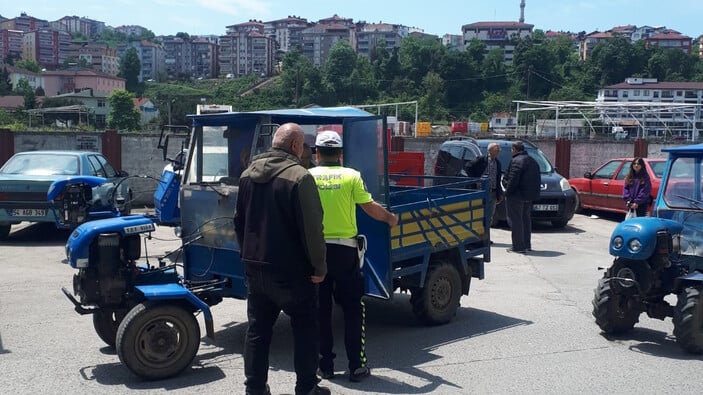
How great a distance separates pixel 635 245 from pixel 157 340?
14.2 feet

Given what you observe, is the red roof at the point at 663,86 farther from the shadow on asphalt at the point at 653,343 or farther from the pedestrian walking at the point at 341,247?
the pedestrian walking at the point at 341,247

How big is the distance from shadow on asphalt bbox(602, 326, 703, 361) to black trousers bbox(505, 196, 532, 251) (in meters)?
5.03

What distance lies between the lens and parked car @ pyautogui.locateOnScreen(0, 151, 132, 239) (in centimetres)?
1293

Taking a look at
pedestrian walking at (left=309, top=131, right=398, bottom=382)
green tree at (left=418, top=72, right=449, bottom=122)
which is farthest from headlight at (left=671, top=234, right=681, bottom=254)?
green tree at (left=418, top=72, right=449, bottom=122)

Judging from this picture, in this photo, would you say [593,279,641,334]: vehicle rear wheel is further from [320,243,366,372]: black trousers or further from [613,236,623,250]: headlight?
[320,243,366,372]: black trousers

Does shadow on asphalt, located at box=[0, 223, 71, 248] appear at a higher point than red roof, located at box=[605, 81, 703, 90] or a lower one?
lower

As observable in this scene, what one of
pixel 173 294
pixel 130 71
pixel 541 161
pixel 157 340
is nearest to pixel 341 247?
pixel 173 294

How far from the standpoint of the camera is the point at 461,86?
355ft

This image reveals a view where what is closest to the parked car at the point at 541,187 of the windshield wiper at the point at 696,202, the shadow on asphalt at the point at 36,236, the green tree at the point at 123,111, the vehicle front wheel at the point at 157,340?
the shadow on asphalt at the point at 36,236

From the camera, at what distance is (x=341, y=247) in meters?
5.86

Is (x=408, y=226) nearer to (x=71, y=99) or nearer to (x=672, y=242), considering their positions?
(x=672, y=242)

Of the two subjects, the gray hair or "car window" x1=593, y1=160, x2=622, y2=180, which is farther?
"car window" x1=593, y1=160, x2=622, y2=180

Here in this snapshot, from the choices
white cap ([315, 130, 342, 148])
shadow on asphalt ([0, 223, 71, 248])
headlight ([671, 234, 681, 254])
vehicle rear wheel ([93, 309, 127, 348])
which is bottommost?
shadow on asphalt ([0, 223, 71, 248])

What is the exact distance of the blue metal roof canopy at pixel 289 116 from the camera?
6.68 meters
